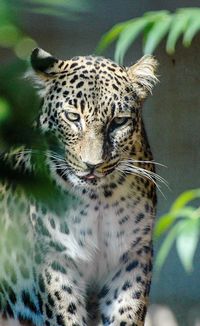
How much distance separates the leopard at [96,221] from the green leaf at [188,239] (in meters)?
4.10

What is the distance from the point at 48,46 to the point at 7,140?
19.9 feet

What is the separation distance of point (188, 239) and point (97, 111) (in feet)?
14.7

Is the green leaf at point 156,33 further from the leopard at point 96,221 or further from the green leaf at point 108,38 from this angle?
the leopard at point 96,221

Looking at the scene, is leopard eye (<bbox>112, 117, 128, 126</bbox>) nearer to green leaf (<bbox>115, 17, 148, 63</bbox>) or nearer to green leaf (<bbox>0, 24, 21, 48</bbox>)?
green leaf (<bbox>115, 17, 148, 63</bbox>)

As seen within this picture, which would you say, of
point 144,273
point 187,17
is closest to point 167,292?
point 144,273

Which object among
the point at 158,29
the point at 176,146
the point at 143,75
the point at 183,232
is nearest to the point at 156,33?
the point at 158,29

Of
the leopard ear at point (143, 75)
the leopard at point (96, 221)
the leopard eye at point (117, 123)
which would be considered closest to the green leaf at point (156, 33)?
the leopard at point (96, 221)

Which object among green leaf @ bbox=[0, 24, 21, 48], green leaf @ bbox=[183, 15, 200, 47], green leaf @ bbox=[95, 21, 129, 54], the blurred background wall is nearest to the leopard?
the blurred background wall

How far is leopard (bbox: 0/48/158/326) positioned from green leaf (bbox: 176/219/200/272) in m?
4.10

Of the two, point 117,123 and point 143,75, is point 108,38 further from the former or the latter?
point 143,75

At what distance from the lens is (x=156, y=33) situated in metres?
1.04

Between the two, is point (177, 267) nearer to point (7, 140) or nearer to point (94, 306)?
point (94, 306)

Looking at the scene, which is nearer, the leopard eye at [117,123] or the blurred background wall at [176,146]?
the leopard eye at [117,123]

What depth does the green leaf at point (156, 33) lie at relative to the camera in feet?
3.30
